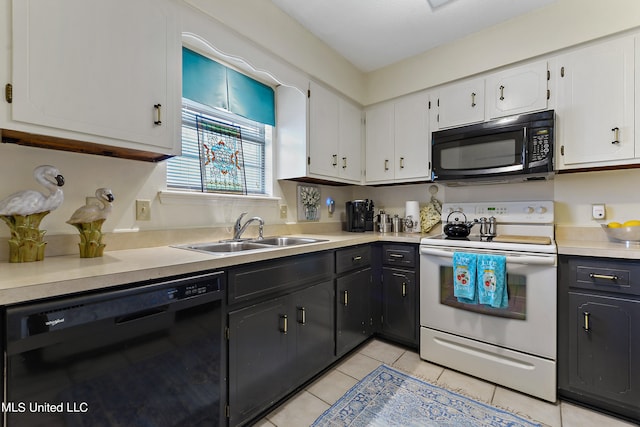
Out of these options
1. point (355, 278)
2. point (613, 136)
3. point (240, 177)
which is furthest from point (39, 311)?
point (613, 136)

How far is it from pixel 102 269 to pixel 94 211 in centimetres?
42

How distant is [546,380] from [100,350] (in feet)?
7.34

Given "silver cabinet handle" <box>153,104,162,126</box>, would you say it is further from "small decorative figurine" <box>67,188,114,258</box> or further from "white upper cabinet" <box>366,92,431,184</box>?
"white upper cabinet" <box>366,92,431,184</box>

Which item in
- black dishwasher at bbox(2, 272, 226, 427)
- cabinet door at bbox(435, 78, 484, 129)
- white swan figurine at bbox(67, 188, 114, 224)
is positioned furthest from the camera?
cabinet door at bbox(435, 78, 484, 129)

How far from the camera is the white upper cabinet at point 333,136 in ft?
7.64

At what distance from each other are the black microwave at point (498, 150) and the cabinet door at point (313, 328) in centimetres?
134

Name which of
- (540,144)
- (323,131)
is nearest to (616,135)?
(540,144)

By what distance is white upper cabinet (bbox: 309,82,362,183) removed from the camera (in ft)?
7.64

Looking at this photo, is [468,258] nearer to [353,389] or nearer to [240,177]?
[353,389]

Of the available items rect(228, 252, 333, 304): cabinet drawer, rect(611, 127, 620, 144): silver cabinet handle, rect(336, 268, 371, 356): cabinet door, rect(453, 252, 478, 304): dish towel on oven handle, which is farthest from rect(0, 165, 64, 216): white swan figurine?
rect(611, 127, 620, 144): silver cabinet handle

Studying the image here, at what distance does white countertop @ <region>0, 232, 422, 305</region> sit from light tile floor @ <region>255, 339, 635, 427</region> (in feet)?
2.87

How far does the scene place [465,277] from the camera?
1.88 m

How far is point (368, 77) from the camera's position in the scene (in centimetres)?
291

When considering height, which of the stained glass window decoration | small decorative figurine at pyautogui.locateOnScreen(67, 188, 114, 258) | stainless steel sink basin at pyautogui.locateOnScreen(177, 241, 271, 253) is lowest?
stainless steel sink basin at pyautogui.locateOnScreen(177, 241, 271, 253)
